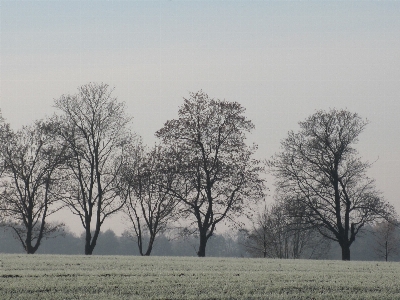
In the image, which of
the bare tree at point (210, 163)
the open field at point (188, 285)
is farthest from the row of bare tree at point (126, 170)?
the open field at point (188, 285)

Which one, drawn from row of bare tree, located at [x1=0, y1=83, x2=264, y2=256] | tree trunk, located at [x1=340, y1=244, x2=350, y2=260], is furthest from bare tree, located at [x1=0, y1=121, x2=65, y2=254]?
tree trunk, located at [x1=340, y1=244, x2=350, y2=260]

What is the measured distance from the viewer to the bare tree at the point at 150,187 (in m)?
52.4

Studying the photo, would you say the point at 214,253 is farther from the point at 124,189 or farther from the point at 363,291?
the point at 363,291

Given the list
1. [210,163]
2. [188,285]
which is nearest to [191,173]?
[210,163]

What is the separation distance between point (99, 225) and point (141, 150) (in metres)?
10.5

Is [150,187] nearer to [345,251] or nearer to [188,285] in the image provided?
[345,251]

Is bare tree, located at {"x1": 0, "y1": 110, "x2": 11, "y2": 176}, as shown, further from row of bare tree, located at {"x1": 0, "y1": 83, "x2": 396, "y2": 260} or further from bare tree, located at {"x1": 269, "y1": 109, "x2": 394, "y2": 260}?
bare tree, located at {"x1": 269, "y1": 109, "x2": 394, "y2": 260}

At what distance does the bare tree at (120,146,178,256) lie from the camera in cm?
5244

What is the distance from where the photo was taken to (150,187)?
55719mm

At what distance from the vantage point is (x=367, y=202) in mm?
52719

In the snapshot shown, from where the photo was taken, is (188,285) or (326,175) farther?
(326,175)

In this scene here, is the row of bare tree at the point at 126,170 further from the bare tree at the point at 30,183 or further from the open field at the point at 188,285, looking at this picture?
the open field at the point at 188,285

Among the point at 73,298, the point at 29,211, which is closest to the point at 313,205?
the point at 29,211

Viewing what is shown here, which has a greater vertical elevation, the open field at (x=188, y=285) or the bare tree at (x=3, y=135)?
the bare tree at (x=3, y=135)
